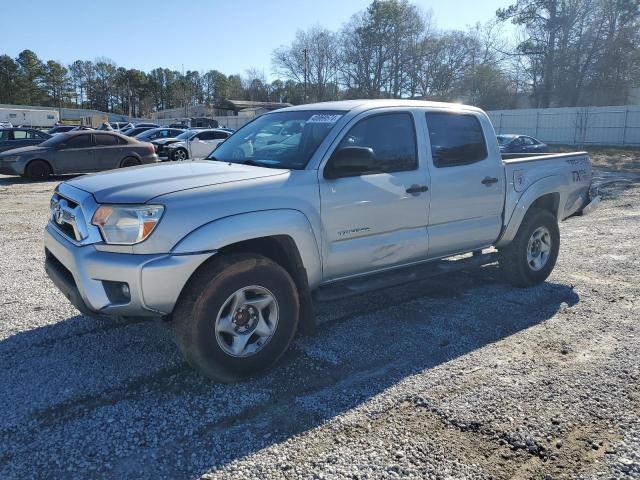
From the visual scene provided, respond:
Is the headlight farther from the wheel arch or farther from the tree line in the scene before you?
the tree line

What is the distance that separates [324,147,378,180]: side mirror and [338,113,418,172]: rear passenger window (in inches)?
9.0

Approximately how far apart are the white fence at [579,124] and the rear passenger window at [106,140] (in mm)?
29530

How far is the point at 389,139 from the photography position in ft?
14.9

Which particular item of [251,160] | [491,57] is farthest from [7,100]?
[251,160]

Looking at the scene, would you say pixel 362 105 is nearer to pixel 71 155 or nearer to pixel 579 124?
pixel 71 155

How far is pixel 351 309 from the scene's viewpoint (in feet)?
17.2

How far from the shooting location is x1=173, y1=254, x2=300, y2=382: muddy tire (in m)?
3.44

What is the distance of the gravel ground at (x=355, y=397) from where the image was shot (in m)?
2.87

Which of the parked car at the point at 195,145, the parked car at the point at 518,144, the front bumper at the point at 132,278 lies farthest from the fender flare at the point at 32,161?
the parked car at the point at 518,144

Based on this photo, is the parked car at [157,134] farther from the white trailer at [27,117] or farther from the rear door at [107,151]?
the white trailer at [27,117]

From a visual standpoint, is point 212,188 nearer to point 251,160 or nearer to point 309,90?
point 251,160

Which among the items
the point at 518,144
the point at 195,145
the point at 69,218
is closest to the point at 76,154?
the point at 195,145

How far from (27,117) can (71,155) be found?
2097 inches

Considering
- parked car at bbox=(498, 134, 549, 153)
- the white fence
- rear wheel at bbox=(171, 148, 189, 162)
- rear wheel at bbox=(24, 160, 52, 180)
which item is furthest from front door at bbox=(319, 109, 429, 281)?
the white fence
